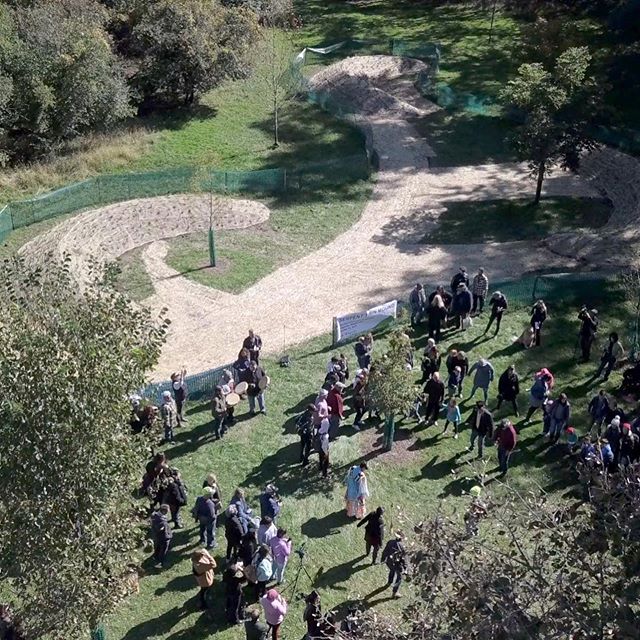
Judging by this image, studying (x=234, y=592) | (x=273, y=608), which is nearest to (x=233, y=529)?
(x=234, y=592)

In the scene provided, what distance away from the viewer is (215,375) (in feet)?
70.0

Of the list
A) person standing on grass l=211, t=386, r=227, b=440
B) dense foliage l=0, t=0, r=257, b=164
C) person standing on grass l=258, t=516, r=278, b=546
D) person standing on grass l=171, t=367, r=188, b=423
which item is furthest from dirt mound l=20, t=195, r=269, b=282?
person standing on grass l=258, t=516, r=278, b=546

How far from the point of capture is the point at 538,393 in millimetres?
20766

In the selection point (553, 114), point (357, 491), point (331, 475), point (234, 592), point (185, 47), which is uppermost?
point (185, 47)

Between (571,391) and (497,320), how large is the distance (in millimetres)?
2767

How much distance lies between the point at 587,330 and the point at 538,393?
307 cm

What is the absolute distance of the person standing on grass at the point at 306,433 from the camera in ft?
61.4

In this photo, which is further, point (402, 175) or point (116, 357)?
point (402, 175)

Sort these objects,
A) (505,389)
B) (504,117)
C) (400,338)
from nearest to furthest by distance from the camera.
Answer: (400,338) < (505,389) < (504,117)

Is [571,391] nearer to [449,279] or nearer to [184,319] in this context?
[449,279]

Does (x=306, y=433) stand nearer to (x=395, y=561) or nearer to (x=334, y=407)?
(x=334, y=407)

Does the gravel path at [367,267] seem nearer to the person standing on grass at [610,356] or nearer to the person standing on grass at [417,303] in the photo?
the person standing on grass at [417,303]

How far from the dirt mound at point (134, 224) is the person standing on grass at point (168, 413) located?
8.94 metres

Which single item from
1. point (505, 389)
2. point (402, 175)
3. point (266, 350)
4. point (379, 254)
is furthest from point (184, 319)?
point (402, 175)
